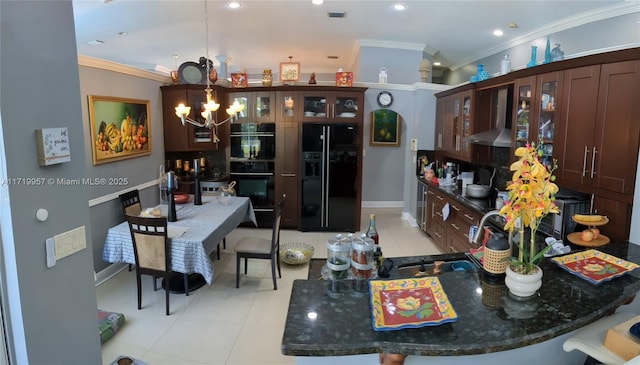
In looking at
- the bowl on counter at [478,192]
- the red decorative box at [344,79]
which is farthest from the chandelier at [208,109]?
the bowl on counter at [478,192]

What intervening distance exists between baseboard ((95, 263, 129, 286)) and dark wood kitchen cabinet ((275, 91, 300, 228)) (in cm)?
241

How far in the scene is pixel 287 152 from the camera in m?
5.85

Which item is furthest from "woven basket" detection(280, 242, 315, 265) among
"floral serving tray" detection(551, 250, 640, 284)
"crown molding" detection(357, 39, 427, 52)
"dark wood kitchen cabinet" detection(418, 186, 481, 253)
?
"crown molding" detection(357, 39, 427, 52)

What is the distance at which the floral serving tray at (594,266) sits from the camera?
1.84 metres

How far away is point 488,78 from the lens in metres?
4.41

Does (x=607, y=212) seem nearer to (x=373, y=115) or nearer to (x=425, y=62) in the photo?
(x=425, y=62)

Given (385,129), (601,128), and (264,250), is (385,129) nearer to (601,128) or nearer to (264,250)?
(264,250)

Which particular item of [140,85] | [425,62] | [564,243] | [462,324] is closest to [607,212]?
[564,243]

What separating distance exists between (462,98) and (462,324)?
4.19 m

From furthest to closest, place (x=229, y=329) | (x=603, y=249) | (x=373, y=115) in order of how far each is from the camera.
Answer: (x=373, y=115), (x=229, y=329), (x=603, y=249)

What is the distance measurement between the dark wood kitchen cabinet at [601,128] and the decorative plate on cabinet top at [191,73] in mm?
4528

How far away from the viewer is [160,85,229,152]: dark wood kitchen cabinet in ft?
17.5

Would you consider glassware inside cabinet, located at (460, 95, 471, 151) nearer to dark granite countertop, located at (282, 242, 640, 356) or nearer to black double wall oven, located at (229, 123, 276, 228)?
black double wall oven, located at (229, 123, 276, 228)

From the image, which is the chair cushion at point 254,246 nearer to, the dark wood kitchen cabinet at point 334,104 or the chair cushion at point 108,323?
the chair cushion at point 108,323
